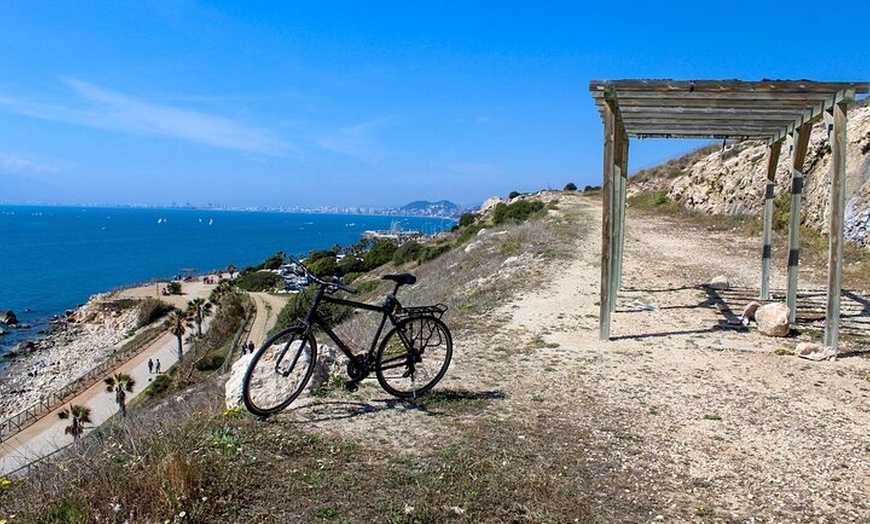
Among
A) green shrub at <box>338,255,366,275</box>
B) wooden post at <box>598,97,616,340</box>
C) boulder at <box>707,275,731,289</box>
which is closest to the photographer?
wooden post at <box>598,97,616,340</box>

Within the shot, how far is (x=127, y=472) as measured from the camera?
3521mm

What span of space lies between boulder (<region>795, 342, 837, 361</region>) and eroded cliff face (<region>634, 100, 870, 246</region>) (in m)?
7.83

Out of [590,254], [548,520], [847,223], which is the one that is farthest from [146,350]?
[548,520]

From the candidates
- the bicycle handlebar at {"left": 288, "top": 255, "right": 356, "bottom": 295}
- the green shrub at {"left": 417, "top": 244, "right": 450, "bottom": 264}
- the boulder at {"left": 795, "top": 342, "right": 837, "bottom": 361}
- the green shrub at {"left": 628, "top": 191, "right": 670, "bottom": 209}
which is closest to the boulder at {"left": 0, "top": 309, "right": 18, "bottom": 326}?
the green shrub at {"left": 417, "top": 244, "right": 450, "bottom": 264}

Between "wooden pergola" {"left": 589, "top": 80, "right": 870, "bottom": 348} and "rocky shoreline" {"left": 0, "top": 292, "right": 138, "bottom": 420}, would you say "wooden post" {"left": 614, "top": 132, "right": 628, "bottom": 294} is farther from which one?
"rocky shoreline" {"left": 0, "top": 292, "right": 138, "bottom": 420}

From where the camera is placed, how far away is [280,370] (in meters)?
4.85

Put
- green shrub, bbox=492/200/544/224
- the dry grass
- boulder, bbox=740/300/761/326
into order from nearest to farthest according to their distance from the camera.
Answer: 1. the dry grass
2. boulder, bbox=740/300/761/326
3. green shrub, bbox=492/200/544/224

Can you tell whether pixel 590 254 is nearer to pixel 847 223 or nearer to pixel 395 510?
pixel 847 223

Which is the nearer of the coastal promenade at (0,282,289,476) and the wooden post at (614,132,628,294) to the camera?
the wooden post at (614,132,628,294)

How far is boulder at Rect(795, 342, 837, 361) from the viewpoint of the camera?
22.8 feet

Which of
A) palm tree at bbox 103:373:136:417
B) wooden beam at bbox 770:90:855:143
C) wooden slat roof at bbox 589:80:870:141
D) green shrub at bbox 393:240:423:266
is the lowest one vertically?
palm tree at bbox 103:373:136:417

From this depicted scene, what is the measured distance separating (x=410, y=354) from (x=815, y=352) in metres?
5.00

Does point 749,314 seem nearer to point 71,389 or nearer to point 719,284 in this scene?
point 719,284

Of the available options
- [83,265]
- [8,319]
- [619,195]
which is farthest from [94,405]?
[83,265]
